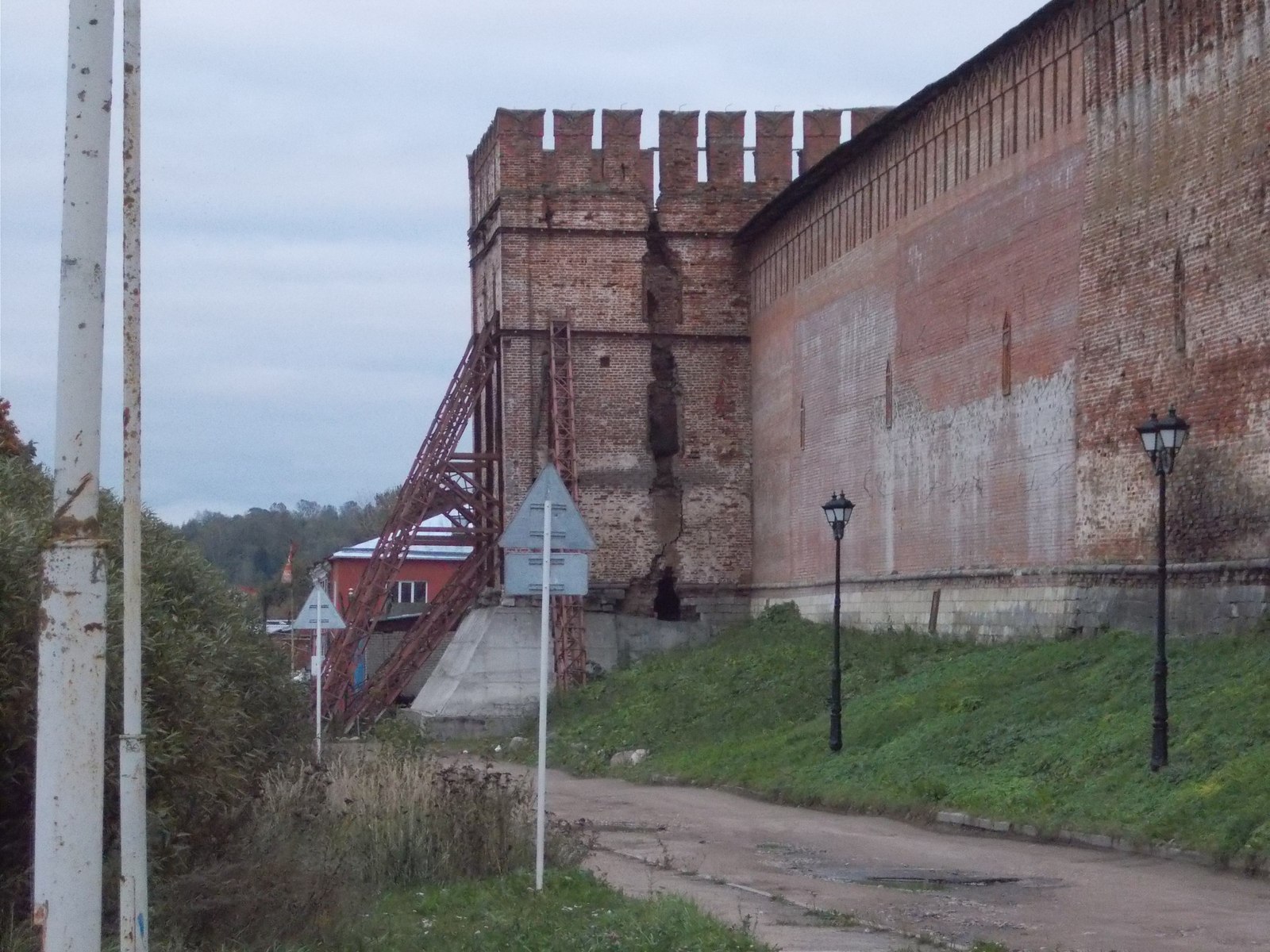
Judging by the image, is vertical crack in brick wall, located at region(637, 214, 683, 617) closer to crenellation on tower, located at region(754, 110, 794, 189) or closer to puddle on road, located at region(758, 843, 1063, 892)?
crenellation on tower, located at region(754, 110, 794, 189)

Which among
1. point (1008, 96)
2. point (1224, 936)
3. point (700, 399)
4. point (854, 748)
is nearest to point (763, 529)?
point (700, 399)

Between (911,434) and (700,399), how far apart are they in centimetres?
1011

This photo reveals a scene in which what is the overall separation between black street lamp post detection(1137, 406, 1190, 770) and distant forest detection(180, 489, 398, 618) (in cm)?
6536

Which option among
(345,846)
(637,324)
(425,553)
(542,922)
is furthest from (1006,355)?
(425,553)

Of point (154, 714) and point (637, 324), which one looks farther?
point (637, 324)

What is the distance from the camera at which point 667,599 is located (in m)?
41.7

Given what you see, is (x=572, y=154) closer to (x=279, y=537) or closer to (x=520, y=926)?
(x=520, y=926)

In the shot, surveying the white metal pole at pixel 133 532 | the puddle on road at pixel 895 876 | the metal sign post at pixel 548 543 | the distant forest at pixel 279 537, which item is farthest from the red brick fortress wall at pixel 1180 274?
the distant forest at pixel 279 537

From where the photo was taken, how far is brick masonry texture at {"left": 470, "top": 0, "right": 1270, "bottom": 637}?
2233 centimetres

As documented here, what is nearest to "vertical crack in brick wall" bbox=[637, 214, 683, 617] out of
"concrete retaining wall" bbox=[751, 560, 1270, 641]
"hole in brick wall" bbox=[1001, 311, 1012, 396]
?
"concrete retaining wall" bbox=[751, 560, 1270, 641]

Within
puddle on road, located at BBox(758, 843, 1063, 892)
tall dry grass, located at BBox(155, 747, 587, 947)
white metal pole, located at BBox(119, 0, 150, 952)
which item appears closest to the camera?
white metal pole, located at BBox(119, 0, 150, 952)

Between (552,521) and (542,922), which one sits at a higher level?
(552,521)

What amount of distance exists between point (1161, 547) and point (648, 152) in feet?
81.9

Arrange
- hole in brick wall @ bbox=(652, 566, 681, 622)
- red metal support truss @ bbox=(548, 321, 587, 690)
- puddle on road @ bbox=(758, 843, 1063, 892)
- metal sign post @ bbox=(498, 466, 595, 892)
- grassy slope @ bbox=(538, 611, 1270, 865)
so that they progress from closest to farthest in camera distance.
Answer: metal sign post @ bbox=(498, 466, 595, 892) < puddle on road @ bbox=(758, 843, 1063, 892) < grassy slope @ bbox=(538, 611, 1270, 865) < red metal support truss @ bbox=(548, 321, 587, 690) < hole in brick wall @ bbox=(652, 566, 681, 622)
